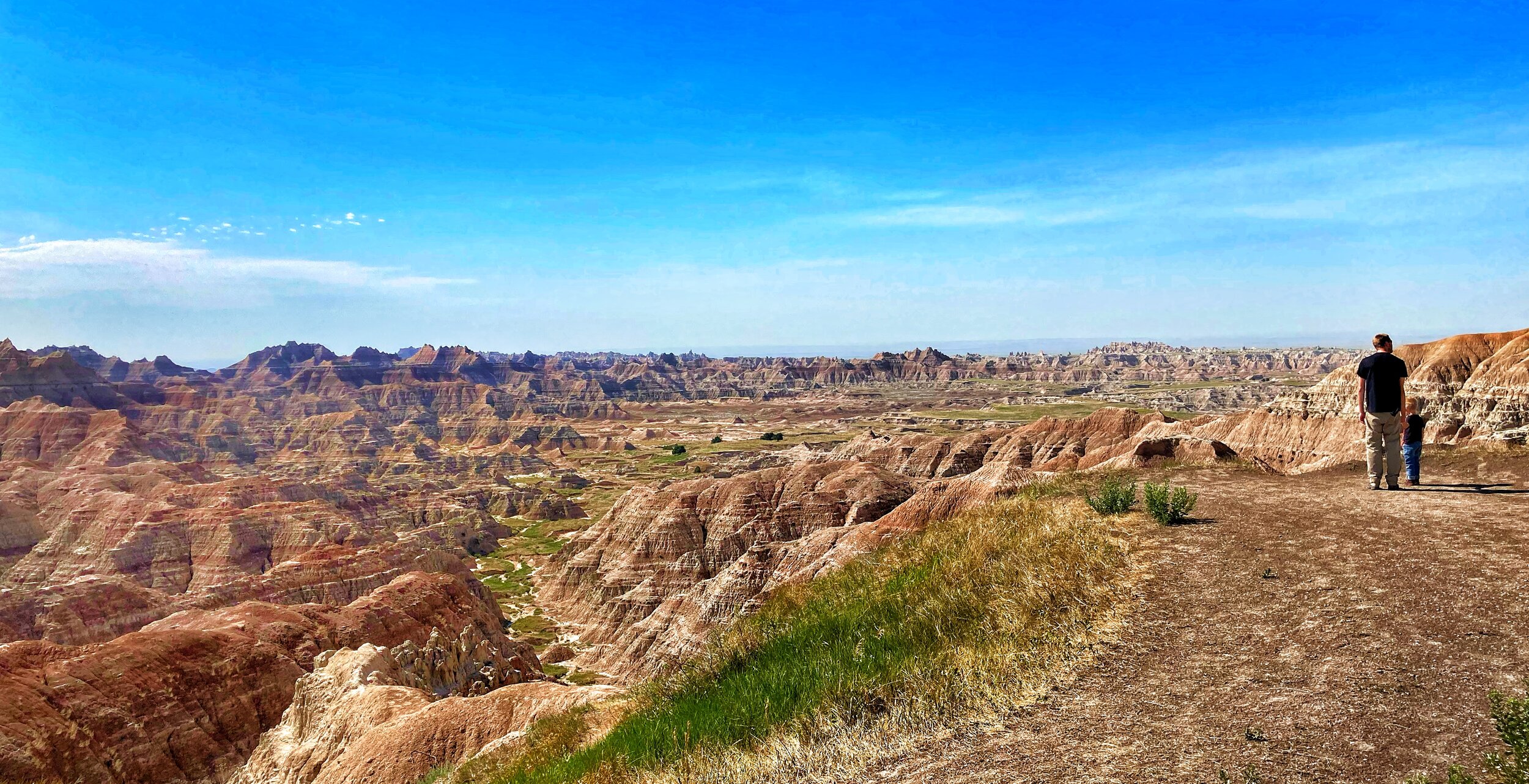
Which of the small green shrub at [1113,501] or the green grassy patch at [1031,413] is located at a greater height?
the small green shrub at [1113,501]

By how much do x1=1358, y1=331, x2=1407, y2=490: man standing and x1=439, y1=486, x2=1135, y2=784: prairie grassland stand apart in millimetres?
5269

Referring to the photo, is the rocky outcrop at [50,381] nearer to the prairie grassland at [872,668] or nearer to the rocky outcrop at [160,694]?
the rocky outcrop at [160,694]

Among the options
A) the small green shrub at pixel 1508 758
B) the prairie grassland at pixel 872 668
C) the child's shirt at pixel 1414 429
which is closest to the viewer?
the small green shrub at pixel 1508 758

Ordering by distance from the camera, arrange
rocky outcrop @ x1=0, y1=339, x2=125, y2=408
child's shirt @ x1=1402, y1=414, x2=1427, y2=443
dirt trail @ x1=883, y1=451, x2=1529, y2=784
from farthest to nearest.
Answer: rocky outcrop @ x1=0, y1=339, x2=125, y2=408
child's shirt @ x1=1402, y1=414, x2=1427, y2=443
dirt trail @ x1=883, y1=451, x2=1529, y2=784

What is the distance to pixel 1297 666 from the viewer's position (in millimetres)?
6305

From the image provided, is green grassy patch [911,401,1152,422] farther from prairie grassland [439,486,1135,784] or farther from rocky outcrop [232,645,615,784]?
prairie grassland [439,486,1135,784]

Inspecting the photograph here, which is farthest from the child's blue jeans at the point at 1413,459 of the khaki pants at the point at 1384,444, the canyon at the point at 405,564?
the canyon at the point at 405,564

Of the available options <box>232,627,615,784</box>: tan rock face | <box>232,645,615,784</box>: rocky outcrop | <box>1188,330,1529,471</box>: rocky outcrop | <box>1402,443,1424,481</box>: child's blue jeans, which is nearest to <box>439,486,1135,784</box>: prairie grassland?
<box>1402,443,1424,481</box>: child's blue jeans

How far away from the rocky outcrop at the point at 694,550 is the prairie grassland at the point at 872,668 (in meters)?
36.6

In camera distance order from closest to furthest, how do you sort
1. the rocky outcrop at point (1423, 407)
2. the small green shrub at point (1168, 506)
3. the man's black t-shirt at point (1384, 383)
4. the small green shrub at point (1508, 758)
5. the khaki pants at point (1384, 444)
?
the small green shrub at point (1508, 758) < the small green shrub at point (1168, 506) < the man's black t-shirt at point (1384, 383) < the khaki pants at point (1384, 444) < the rocky outcrop at point (1423, 407)

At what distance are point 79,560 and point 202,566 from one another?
10851 millimetres

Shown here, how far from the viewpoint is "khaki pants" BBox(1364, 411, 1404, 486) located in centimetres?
1236

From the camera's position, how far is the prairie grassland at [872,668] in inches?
257

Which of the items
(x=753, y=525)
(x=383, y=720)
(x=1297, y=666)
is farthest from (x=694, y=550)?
(x=1297, y=666)
